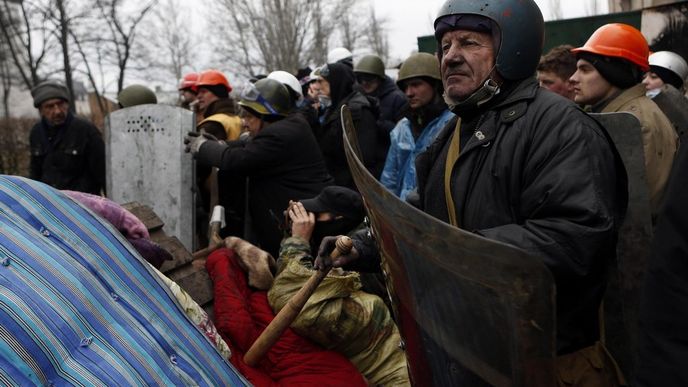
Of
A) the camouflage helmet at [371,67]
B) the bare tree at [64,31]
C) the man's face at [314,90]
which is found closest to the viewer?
the man's face at [314,90]

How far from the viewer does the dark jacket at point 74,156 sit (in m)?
5.48

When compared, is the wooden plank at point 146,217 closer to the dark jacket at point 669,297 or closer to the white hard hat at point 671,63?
the dark jacket at point 669,297

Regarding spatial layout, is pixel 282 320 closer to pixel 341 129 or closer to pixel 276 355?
pixel 276 355

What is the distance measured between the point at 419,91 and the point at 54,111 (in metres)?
3.08

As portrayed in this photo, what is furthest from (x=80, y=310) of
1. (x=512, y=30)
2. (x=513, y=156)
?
(x=512, y=30)

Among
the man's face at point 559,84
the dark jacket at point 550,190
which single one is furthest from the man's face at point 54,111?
the dark jacket at point 550,190

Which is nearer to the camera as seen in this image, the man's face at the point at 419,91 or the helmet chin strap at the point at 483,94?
the helmet chin strap at the point at 483,94

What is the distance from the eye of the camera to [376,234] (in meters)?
1.64

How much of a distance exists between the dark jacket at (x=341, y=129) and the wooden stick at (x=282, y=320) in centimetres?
255

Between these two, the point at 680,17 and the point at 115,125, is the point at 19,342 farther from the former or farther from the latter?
the point at 680,17

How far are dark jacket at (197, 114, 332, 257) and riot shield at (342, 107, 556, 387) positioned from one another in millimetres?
2712

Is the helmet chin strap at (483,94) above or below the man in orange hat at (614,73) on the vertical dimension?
above

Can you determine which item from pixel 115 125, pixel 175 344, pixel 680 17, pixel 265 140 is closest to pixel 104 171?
pixel 115 125

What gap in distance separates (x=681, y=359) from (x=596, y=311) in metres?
0.71
